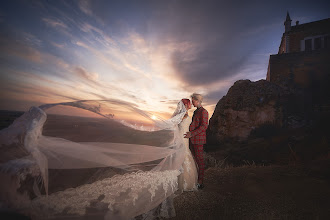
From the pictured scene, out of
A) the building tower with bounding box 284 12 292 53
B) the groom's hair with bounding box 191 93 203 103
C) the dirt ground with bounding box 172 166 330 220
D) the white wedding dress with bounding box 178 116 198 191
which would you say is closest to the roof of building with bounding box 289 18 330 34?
the building tower with bounding box 284 12 292 53

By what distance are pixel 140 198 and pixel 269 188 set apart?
9.81 ft

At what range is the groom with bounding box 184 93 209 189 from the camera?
311 cm

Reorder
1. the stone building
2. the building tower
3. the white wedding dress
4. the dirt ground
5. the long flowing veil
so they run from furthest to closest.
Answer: the building tower
the stone building
the white wedding dress
the dirt ground
the long flowing veil

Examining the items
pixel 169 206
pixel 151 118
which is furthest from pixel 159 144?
pixel 169 206

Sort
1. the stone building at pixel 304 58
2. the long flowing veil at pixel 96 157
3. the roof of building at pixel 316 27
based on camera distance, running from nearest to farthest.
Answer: the long flowing veil at pixel 96 157
the stone building at pixel 304 58
the roof of building at pixel 316 27

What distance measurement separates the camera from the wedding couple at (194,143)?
308cm

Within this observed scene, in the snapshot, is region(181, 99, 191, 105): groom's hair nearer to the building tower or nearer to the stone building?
the stone building

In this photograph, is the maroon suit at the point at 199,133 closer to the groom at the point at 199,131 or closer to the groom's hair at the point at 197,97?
the groom at the point at 199,131

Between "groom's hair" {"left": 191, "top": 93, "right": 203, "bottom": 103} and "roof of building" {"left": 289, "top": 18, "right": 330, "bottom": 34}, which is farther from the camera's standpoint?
"roof of building" {"left": 289, "top": 18, "right": 330, "bottom": 34}

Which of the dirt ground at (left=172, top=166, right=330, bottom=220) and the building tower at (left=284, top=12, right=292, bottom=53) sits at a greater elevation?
the building tower at (left=284, top=12, right=292, bottom=53)

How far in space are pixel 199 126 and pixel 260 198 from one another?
1.84m

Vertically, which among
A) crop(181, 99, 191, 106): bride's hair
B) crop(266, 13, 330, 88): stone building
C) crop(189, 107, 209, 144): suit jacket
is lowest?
crop(189, 107, 209, 144): suit jacket

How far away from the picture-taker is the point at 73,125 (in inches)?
109

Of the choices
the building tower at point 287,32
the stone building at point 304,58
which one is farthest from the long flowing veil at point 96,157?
the building tower at point 287,32
